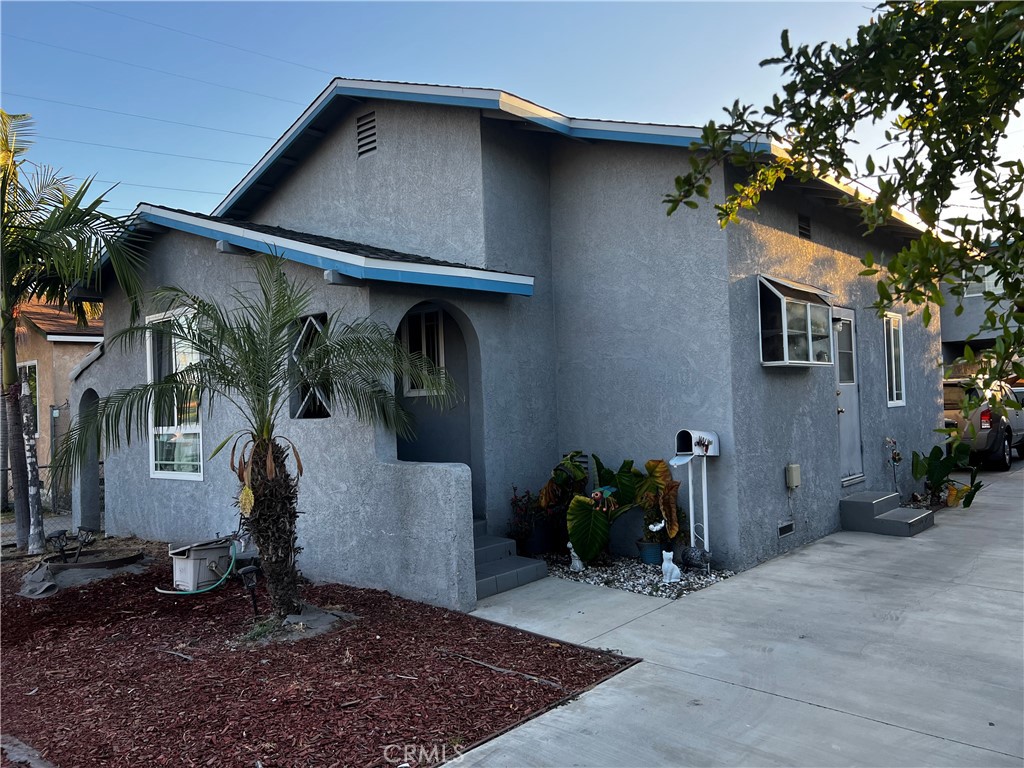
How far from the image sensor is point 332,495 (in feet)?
24.3

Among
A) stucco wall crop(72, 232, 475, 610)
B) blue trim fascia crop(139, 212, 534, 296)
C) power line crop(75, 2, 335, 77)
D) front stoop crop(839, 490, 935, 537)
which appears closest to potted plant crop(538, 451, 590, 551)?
stucco wall crop(72, 232, 475, 610)

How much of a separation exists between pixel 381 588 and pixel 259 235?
3705mm

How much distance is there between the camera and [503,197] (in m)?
8.41

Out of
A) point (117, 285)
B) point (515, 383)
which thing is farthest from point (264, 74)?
point (515, 383)

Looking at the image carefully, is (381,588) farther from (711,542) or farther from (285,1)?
(285,1)

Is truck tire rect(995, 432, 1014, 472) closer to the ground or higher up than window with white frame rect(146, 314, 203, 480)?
closer to the ground

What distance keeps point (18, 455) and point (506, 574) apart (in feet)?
22.1

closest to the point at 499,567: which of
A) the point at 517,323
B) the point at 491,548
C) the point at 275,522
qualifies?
the point at 491,548

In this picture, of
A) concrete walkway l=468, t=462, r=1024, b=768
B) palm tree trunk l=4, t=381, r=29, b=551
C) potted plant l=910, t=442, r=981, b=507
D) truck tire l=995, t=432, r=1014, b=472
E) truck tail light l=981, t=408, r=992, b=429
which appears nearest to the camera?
concrete walkway l=468, t=462, r=1024, b=768

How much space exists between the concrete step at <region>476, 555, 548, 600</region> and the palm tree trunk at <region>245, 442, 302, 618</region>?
173 cm

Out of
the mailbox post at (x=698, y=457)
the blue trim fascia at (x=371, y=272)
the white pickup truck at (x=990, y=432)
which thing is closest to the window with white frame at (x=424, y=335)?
the blue trim fascia at (x=371, y=272)

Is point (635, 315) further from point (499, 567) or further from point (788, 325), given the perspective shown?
point (499, 567)

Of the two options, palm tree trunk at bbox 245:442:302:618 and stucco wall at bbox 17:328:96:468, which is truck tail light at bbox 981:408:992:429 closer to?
palm tree trunk at bbox 245:442:302:618

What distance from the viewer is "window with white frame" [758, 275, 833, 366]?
7.81m
